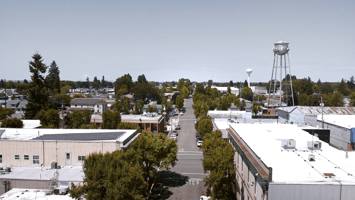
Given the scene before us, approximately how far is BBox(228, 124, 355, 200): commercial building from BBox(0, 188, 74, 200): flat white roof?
51.2 feet

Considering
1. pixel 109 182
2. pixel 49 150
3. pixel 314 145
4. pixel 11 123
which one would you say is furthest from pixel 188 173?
pixel 11 123

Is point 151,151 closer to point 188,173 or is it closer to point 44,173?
point 188,173

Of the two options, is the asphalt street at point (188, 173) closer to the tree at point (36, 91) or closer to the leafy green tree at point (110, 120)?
the leafy green tree at point (110, 120)

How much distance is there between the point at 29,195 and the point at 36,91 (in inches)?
1934

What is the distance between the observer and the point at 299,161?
1819 cm

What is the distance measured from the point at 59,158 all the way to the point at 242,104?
7198 cm

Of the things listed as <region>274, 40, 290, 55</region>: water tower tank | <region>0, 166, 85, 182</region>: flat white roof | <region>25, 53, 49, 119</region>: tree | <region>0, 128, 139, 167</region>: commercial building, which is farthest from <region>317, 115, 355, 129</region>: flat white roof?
<region>25, 53, 49, 119</region>: tree

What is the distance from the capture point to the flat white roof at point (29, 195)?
69.7ft

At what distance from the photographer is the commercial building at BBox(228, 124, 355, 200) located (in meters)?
14.4

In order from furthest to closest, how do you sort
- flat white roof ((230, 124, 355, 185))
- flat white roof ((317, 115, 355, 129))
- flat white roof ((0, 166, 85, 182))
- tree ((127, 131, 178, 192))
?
flat white roof ((317, 115, 355, 129)) < tree ((127, 131, 178, 192)) < flat white roof ((0, 166, 85, 182)) < flat white roof ((230, 124, 355, 185))

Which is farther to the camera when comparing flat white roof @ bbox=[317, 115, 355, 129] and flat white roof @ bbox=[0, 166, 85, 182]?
flat white roof @ bbox=[317, 115, 355, 129]

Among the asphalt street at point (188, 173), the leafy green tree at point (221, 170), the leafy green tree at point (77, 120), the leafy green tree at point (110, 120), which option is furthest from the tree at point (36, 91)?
the leafy green tree at point (221, 170)

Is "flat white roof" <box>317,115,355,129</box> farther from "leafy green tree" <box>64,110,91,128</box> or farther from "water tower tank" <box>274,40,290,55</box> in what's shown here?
"leafy green tree" <box>64,110,91,128</box>

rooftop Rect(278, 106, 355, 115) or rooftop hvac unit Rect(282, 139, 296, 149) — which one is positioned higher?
rooftop Rect(278, 106, 355, 115)
